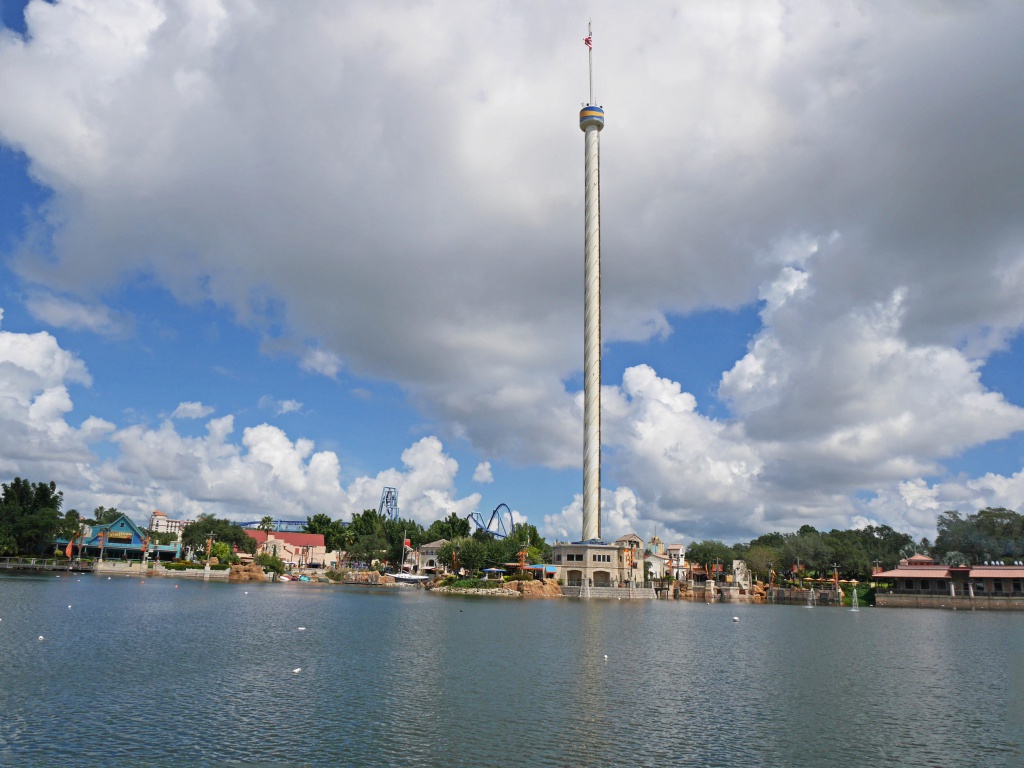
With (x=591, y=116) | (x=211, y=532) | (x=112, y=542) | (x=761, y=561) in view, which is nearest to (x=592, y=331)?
→ (x=591, y=116)

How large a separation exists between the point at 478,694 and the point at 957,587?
129548 mm

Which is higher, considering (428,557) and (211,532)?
(211,532)

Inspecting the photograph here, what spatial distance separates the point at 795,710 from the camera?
35375 mm

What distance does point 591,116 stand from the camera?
161 meters

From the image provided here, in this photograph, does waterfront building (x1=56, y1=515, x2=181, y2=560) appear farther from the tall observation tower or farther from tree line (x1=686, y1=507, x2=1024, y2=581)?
tree line (x1=686, y1=507, x2=1024, y2=581)

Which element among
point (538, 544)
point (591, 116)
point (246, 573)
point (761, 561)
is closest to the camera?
point (246, 573)

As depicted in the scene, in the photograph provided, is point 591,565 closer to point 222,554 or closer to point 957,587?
point 957,587

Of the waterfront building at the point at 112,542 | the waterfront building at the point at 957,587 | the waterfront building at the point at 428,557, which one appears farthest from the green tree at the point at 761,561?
the waterfront building at the point at 112,542

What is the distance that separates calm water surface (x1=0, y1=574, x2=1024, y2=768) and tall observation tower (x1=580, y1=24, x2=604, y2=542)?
8001 cm

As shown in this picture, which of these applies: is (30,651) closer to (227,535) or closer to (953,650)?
(953,650)

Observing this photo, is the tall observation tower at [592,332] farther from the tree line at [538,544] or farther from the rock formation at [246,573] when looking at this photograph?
the rock formation at [246,573]

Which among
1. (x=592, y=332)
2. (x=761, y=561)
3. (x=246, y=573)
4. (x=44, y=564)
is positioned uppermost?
(x=592, y=332)

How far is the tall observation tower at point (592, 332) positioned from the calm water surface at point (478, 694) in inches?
3150

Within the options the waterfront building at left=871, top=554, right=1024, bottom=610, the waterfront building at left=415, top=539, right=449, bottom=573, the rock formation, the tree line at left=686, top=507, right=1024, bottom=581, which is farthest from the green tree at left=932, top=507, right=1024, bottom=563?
the rock formation
